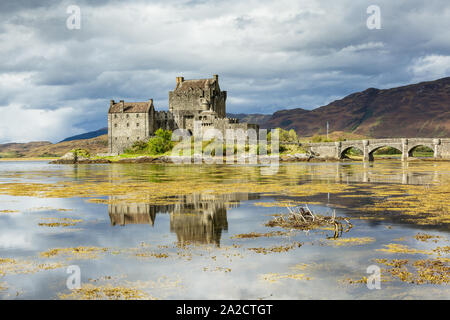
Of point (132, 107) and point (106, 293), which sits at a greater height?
point (132, 107)

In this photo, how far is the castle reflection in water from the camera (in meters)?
16.8

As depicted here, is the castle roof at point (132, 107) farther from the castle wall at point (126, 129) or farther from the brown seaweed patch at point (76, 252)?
the brown seaweed patch at point (76, 252)

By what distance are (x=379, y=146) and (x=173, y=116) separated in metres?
66.0

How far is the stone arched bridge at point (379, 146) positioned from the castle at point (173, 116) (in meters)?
30.0

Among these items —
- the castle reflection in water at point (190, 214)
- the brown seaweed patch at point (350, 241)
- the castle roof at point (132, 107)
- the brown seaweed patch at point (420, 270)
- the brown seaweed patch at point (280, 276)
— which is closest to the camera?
the brown seaweed patch at point (420, 270)

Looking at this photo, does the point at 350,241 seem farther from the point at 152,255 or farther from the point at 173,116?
the point at 173,116

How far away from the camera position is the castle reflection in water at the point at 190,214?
16.8 metres

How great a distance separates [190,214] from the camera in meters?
21.7

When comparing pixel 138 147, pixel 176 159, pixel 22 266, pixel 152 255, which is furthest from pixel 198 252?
pixel 138 147

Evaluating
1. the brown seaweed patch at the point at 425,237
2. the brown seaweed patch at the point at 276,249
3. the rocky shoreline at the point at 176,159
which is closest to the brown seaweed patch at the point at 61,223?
the brown seaweed patch at the point at 276,249

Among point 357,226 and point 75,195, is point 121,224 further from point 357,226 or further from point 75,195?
point 75,195
